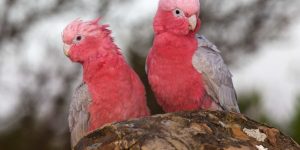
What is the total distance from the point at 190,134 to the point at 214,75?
0.96 metres

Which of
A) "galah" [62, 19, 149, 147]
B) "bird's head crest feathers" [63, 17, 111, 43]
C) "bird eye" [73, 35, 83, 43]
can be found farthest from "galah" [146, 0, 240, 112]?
"bird eye" [73, 35, 83, 43]

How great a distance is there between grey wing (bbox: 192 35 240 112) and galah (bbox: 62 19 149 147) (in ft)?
1.43

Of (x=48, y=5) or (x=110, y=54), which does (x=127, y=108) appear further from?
(x=48, y=5)

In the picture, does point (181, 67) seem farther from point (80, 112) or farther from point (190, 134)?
point (190, 134)

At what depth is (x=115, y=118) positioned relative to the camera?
5.50 meters

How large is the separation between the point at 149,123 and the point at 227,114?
54cm

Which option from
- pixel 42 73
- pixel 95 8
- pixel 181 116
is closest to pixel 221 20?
pixel 95 8

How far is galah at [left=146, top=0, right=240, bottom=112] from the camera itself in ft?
17.9

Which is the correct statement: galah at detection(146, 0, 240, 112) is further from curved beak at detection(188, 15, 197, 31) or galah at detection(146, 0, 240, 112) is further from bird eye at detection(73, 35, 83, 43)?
bird eye at detection(73, 35, 83, 43)

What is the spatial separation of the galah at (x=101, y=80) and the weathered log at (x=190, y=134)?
26.0 inches

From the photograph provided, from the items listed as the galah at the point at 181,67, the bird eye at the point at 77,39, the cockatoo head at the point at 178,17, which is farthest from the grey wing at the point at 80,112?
the cockatoo head at the point at 178,17

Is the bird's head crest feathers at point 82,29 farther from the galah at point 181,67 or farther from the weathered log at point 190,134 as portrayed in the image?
the weathered log at point 190,134

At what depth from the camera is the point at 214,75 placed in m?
5.57

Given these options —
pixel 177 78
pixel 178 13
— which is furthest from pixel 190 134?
pixel 178 13
